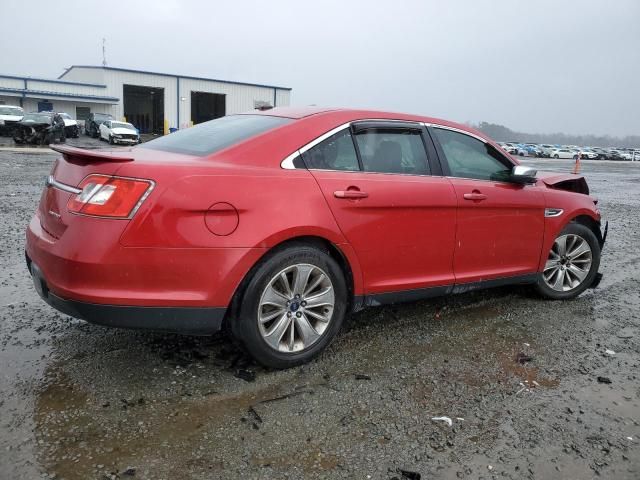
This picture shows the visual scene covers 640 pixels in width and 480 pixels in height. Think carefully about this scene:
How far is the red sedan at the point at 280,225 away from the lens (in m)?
2.69

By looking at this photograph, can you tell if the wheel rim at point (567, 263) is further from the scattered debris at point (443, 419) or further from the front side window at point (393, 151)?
the scattered debris at point (443, 419)

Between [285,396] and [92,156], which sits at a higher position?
[92,156]

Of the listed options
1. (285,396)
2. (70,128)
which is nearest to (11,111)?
(70,128)

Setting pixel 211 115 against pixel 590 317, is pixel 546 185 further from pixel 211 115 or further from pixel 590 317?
pixel 211 115

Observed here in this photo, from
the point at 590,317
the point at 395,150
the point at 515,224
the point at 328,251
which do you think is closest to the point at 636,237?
the point at 590,317

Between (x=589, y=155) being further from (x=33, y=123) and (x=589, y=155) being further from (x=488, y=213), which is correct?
(x=488, y=213)

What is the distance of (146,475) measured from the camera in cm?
221

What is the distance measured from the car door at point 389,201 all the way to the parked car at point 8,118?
31.1 metres

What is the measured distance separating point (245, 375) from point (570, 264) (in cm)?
329

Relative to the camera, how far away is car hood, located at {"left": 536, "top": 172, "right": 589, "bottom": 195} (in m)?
4.72

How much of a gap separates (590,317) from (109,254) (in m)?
3.86

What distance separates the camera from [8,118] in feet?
97.4

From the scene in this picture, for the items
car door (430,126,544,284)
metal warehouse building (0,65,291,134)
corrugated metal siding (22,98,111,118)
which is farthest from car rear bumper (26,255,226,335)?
corrugated metal siding (22,98,111,118)

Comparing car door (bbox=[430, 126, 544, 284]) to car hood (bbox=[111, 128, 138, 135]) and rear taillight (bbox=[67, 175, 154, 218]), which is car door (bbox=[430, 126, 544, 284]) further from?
car hood (bbox=[111, 128, 138, 135])
